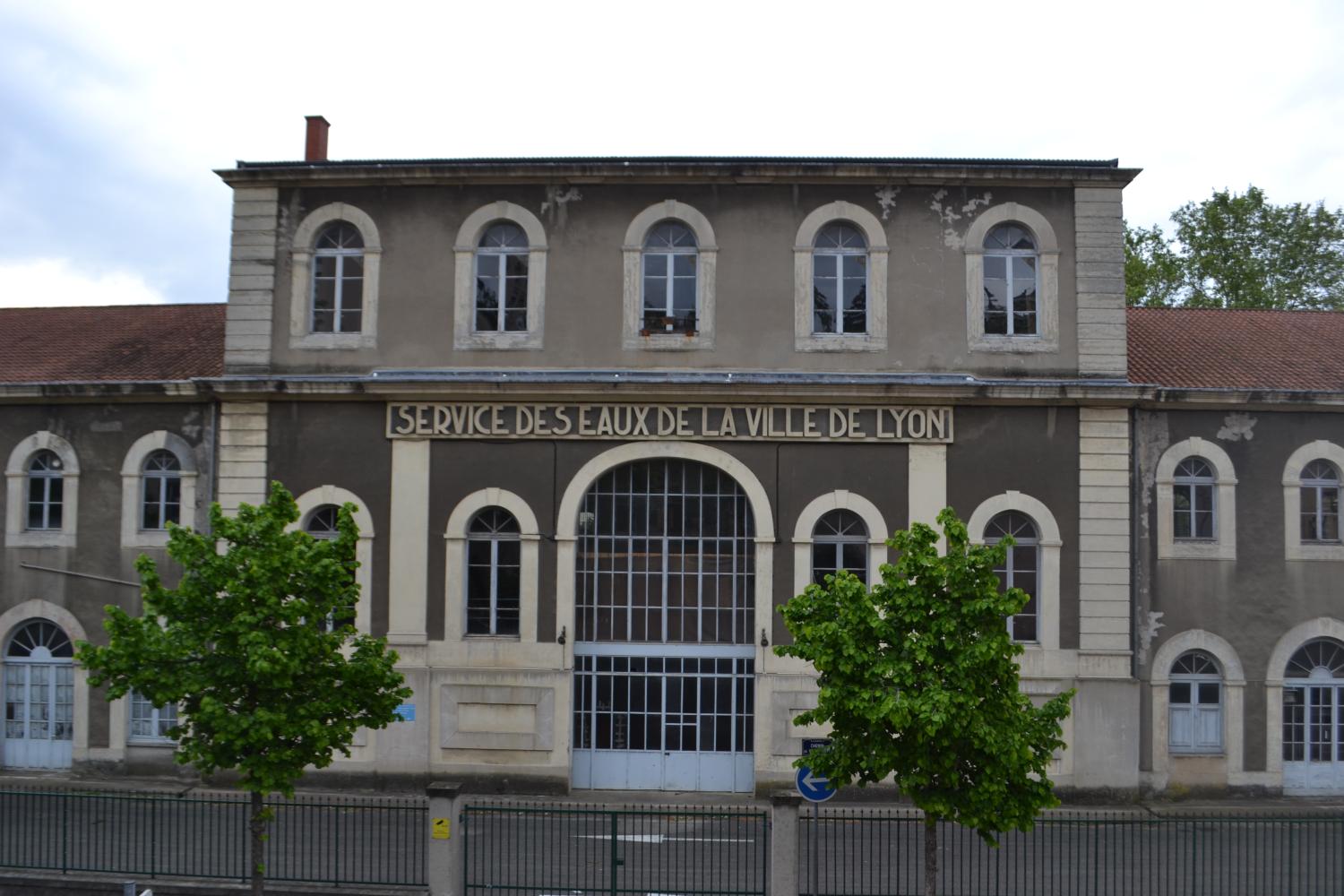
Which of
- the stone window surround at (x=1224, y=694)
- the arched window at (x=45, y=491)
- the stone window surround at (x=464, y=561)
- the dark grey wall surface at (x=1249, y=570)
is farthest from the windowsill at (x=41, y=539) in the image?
the stone window surround at (x=1224, y=694)

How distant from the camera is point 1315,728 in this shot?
20766 mm

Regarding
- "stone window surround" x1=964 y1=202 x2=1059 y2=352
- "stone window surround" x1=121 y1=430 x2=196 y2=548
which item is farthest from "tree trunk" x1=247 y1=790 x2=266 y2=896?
"stone window surround" x1=964 y1=202 x2=1059 y2=352

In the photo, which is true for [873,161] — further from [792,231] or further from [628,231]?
[628,231]

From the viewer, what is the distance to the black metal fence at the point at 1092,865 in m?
14.9

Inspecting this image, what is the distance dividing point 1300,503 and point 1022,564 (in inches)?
205

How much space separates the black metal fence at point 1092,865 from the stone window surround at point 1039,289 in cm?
827

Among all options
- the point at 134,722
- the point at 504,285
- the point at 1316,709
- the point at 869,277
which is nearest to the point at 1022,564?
the point at 869,277

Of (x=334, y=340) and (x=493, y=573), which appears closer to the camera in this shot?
(x=493, y=573)

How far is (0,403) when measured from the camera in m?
22.2

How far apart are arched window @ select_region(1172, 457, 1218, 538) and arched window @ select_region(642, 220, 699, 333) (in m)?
9.26

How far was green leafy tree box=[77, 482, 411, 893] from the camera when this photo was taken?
44.2 ft

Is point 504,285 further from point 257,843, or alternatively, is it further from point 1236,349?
point 1236,349

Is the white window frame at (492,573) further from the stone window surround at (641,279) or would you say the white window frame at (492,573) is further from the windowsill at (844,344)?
the windowsill at (844,344)

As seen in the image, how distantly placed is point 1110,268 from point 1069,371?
1.99 metres
